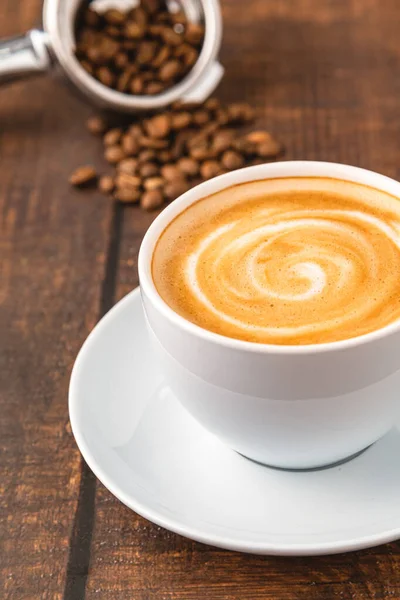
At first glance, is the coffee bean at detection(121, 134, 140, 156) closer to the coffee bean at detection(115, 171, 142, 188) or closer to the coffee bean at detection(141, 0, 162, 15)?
the coffee bean at detection(115, 171, 142, 188)

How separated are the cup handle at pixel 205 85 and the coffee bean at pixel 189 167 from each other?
0.21 meters

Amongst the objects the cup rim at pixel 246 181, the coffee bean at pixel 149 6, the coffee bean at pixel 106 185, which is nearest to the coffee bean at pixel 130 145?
the coffee bean at pixel 106 185

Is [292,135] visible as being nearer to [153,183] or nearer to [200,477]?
[153,183]

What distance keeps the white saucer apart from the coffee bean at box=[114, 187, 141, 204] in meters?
0.53

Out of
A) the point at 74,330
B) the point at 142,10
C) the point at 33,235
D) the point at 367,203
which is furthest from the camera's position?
the point at 142,10

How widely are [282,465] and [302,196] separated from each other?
1.11 ft

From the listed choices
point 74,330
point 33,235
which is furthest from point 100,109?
point 74,330

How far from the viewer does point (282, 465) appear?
1030 mm

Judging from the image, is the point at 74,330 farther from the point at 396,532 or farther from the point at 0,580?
the point at 396,532

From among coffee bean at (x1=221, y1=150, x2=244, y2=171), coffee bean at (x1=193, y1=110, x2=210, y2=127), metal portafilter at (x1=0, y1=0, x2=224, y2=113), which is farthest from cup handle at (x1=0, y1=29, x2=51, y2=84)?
coffee bean at (x1=221, y1=150, x2=244, y2=171)

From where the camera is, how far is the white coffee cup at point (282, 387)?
889 millimetres

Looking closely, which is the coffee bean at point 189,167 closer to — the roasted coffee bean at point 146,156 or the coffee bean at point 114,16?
the roasted coffee bean at point 146,156

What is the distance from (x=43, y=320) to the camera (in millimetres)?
1421

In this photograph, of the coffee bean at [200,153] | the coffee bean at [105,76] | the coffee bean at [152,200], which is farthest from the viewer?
the coffee bean at [105,76]
